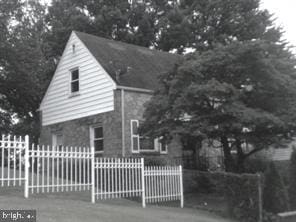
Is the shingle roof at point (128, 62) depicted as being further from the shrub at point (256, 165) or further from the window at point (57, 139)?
the shrub at point (256, 165)

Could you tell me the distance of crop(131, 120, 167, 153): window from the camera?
20.0 m

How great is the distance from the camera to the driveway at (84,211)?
9.57 meters

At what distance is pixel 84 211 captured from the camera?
34.2 feet

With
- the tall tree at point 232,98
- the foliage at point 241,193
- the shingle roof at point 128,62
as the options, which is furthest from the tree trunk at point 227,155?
the shingle roof at point 128,62

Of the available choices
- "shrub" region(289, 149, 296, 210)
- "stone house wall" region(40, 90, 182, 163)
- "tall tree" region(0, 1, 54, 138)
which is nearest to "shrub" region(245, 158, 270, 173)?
"stone house wall" region(40, 90, 182, 163)

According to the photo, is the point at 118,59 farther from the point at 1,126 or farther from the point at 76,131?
the point at 1,126

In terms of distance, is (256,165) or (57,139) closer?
(256,165)

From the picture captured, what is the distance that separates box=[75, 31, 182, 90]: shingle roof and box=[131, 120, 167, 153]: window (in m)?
1.98

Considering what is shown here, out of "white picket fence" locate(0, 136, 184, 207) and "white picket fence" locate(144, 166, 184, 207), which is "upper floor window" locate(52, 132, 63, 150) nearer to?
"white picket fence" locate(0, 136, 184, 207)

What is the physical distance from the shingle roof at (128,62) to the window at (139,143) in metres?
1.98

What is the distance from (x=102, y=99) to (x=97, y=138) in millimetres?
1976

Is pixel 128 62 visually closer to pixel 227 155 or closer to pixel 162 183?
pixel 227 155

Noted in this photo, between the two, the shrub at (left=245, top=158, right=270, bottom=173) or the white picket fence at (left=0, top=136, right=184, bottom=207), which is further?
the shrub at (left=245, top=158, right=270, bottom=173)

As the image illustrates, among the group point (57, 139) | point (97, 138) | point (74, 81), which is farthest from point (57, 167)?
point (57, 139)
